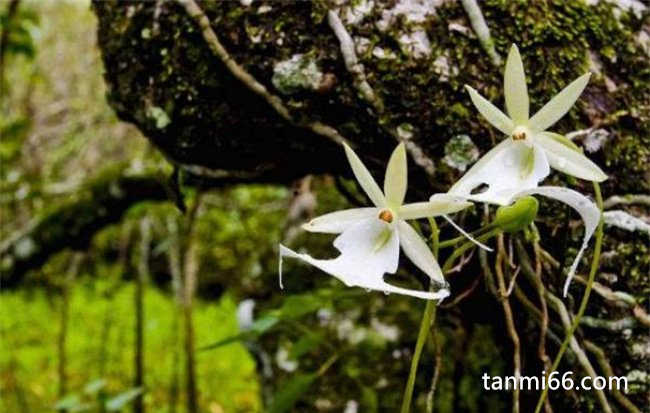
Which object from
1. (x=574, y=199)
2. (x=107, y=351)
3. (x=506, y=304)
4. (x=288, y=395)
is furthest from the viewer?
(x=107, y=351)

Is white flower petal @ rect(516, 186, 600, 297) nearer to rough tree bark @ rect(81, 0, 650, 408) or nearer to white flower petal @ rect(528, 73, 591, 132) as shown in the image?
white flower petal @ rect(528, 73, 591, 132)

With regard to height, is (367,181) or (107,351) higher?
(367,181)

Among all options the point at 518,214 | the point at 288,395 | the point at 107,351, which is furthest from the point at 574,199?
the point at 107,351

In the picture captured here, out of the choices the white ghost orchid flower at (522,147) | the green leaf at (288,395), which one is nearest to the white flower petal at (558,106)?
the white ghost orchid flower at (522,147)

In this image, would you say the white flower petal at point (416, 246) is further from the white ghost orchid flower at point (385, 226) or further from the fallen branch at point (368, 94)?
the fallen branch at point (368, 94)

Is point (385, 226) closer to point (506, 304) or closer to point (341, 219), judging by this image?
point (341, 219)
